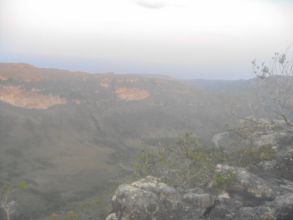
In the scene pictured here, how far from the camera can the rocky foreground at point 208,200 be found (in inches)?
752

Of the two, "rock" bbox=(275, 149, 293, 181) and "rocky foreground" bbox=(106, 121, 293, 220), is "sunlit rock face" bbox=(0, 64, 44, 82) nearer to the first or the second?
"rock" bbox=(275, 149, 293, 181)

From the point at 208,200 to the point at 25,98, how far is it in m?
104

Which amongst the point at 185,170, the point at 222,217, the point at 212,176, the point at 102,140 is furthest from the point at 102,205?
the point at 102,140

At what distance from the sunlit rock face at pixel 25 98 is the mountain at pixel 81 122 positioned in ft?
0.77

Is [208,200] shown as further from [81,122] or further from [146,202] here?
[81,122]

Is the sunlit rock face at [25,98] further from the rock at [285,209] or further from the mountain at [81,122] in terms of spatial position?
the rock at [285,209]

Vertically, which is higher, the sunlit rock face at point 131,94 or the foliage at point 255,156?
the foliage at point 255,156

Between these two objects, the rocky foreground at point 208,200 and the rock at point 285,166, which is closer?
the rocky foreground at point 208,200

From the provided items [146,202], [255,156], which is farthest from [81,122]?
[146,202]

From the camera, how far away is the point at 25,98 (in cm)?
11862

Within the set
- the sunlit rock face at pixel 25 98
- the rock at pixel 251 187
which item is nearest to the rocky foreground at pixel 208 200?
the rock at pixel 251 187

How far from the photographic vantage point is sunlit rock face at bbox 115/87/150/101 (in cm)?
13775

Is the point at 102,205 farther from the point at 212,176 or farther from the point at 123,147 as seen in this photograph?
the point at 123,147

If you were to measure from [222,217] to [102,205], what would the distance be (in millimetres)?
17446
